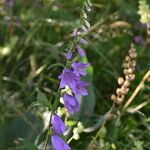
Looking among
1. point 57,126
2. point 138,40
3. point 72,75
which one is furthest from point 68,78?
point 138,40

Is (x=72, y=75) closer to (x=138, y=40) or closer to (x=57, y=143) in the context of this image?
(x=57, y=143)

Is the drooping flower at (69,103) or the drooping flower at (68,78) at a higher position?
the drooping flower at (68,78)

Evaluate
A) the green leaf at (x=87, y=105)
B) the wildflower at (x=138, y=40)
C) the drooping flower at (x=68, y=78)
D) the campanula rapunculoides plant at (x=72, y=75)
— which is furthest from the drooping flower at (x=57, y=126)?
the wildflower at (x=138, y=40)

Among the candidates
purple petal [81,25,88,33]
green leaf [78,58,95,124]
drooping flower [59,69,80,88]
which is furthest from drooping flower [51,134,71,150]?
green leaf [78,58,95,124]

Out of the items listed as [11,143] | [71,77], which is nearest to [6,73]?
[11,143]

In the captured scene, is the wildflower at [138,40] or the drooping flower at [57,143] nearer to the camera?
the drooping flower at [57,143]

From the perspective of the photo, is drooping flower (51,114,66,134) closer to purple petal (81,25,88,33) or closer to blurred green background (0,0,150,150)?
purple petal (81,25,88,33)

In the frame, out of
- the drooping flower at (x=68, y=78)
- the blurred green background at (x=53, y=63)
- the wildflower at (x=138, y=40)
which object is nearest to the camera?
the drooping flower at (x=68, y=78)

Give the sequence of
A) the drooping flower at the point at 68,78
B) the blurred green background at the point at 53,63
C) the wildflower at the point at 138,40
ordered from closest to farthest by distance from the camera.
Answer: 1. the drooping flower at the point at 68,78
2. the blurred green background at the point at 53,63
3. the wildflower at the point at 138,40

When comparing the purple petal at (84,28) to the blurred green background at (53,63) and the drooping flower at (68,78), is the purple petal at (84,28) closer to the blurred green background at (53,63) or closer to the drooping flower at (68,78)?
the drooping flower at (68,78)

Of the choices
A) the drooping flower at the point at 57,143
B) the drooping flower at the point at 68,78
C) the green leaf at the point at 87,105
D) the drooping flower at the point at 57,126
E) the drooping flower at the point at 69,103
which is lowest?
the green leaf at the point at 87,105
